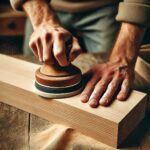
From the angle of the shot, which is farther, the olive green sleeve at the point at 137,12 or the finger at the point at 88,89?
the olive green sleeve at the point at 137,12

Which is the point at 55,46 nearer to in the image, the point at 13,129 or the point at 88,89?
the point at 88,89

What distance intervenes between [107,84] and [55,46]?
0.67ft

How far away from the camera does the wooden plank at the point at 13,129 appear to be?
91 centimetres

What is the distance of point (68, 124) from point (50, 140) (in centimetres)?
8

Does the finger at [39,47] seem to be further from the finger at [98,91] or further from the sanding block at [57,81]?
the finger at [98,91]

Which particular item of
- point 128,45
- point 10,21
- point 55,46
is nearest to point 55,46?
point 55,46

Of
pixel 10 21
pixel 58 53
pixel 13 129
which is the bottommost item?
pixel 10 21

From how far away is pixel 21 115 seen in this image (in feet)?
A: 3.45

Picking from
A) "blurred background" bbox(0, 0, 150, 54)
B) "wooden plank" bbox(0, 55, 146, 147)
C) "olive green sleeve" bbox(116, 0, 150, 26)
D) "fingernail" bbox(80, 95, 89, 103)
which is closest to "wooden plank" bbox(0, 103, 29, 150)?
"wooden plank" bbox(0, 55, 146, 147)

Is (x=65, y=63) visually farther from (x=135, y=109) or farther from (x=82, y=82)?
(x=135, y=109)

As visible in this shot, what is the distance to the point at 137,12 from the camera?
1184mm

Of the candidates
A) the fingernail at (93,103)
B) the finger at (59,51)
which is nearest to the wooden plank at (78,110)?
the fingernail at (93,103)

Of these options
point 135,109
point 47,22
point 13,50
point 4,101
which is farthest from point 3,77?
point 13,50

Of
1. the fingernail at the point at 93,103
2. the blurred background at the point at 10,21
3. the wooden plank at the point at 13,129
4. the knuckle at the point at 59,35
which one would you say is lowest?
the blurred background at the point at 10,21
